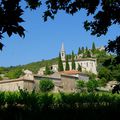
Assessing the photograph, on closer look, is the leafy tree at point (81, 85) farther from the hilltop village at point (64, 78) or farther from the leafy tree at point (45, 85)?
the leafy tree at point (45, 85)

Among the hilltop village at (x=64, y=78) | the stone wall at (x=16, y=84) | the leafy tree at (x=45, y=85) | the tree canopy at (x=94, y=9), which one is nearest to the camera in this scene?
the tree canopy at (x=94, y=9)

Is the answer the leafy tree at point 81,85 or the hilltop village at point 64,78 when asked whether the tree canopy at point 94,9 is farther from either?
the leafy tree at point 81,85

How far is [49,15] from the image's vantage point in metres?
8.21

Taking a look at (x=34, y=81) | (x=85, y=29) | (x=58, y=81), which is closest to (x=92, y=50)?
(x=58, y=81)

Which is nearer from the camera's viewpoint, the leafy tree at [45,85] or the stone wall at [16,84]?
the stone wall at [16,84]

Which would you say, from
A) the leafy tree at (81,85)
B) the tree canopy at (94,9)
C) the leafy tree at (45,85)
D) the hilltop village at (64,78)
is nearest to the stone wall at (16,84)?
the hilltop village at (64,78)

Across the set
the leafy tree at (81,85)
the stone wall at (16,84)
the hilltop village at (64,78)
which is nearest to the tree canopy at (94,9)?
the hilltop village at (64,78)

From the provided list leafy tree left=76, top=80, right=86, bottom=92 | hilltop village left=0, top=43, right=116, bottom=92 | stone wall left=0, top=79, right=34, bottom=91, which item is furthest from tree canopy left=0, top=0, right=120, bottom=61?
leafy tree left=76, top=80, right=86, bottom=92

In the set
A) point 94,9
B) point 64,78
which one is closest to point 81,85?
point 64,78

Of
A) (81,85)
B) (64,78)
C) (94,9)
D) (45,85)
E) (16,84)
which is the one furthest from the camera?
(64,78)

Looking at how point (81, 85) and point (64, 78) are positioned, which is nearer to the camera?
point (81, 85)

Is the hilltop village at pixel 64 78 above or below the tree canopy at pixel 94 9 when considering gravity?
above

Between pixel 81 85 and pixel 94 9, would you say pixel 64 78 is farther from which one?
pixel 94 9

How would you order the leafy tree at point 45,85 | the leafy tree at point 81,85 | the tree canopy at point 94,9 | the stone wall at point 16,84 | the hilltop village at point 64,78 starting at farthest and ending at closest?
the leafy tree at point 81,85 < the hilltop village at point 64,78 < the leafy tree at point 45,85 < the stone wall at point 16,84 < the tree canopy at point 94,9
